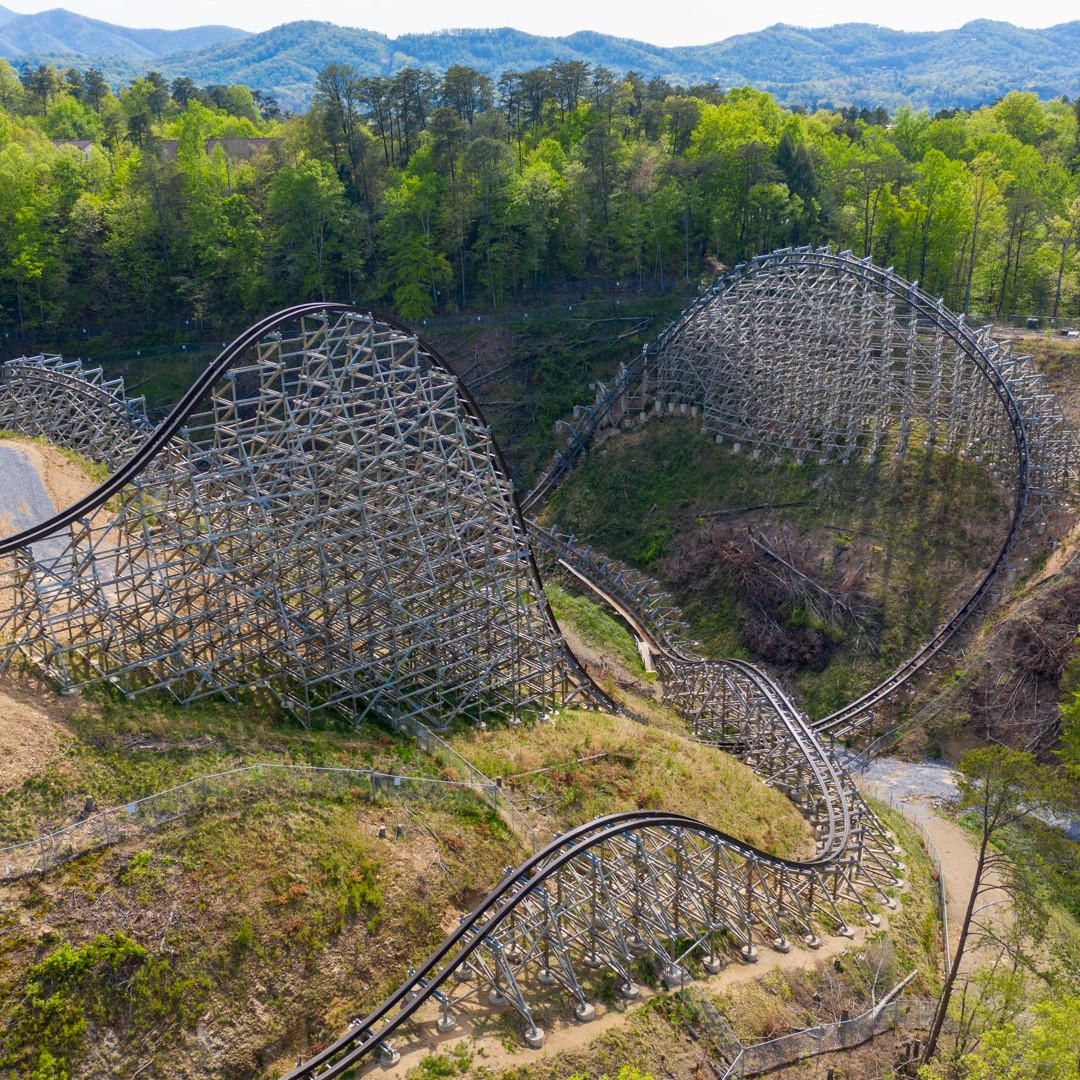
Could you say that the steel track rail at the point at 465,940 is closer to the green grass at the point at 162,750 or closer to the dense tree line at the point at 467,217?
the green grass at the point at 162,750

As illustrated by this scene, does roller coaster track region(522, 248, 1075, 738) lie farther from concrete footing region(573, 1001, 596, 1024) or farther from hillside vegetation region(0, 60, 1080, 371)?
concrete footing region(573, 1001, 596, 1024)

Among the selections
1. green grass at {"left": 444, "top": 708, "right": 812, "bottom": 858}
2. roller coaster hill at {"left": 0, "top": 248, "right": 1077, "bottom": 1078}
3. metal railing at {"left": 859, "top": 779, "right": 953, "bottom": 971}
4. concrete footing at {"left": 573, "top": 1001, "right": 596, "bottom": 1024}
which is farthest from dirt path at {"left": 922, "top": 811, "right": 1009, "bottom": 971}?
concrete footing at {"left": 573, "top": 1001, "right": 596, "bottom": 1024}

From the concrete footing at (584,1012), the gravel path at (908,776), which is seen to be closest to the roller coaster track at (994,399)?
the gravel path at (908,776)

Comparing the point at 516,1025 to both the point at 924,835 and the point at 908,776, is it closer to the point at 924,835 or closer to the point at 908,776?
the point at 924,835

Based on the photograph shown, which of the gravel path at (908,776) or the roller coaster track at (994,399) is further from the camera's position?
the roller coaster track at (994,399)

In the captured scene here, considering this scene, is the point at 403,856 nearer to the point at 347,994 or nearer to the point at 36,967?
the point at 347,994
